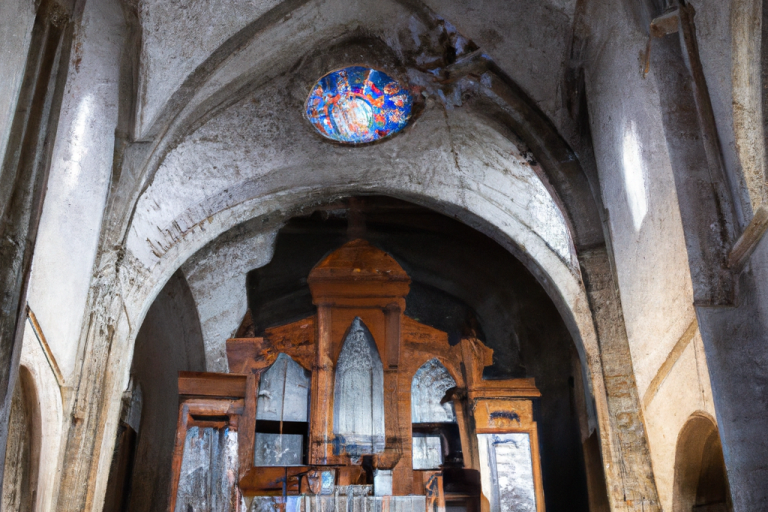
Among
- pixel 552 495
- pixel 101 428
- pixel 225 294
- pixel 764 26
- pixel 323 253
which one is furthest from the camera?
pixel 323 253

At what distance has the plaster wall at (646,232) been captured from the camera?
4.49 metres

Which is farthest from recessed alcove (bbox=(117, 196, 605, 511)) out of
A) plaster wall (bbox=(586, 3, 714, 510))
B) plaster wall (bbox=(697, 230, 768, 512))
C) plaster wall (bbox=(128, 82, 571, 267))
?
plaster wall (bbox=(697, 230, 768, 512))

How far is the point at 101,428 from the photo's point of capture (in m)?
5.75

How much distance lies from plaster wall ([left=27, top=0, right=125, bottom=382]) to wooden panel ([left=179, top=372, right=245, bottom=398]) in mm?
3295

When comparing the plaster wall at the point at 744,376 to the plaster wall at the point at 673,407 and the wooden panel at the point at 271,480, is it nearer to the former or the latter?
the plaster wall at the point at 673,407

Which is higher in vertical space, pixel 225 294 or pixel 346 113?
pixel 346 113

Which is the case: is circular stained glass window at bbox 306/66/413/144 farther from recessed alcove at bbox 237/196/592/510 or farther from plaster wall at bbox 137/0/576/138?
recessed alcove at bbox 237/196/592/510

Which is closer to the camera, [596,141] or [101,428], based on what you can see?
[101,428]

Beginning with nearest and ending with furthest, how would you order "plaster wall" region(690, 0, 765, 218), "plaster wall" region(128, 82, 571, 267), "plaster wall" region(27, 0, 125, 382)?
"plaster wall" region(690, 0, 765, 218), "plaster wall" region(27, 0, 125, 382), "plaster wall" region(128, 82, 571, 267)

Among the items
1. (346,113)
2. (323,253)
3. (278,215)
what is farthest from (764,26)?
(323,253)

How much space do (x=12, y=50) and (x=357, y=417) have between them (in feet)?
21.0

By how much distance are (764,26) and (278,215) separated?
6093mm

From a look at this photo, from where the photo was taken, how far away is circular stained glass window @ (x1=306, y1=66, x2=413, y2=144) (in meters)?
7.47

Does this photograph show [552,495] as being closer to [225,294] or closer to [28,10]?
[225,294]
